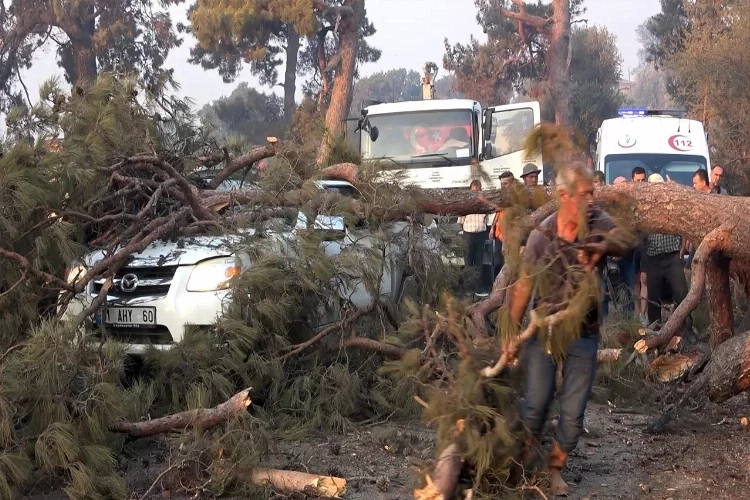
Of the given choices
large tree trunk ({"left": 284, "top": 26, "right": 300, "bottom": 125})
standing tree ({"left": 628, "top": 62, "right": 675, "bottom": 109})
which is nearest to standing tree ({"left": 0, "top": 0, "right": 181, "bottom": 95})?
large tree trunk ({"left": 284, "top": 26, "right": 300, "bottom": 125})

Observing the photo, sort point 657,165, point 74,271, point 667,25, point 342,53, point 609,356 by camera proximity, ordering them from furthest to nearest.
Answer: point 667,25 → point 342,53 → point 657,165 → point 74,271 → point 609,356

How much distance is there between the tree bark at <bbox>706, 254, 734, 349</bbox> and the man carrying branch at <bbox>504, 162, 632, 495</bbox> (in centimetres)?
252

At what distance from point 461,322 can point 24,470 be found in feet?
7.13

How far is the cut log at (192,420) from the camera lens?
4.20m

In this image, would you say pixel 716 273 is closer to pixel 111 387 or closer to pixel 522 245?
pixel 522 245

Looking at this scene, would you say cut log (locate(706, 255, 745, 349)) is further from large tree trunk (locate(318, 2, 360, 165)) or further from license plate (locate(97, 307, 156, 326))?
large tree trunk (locate(318, 2, 360, 165))

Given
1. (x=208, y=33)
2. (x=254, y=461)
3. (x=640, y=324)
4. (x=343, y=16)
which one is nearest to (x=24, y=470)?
(x=254, y=461)

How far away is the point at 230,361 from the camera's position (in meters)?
5.11

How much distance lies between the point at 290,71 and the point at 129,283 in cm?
A: 2675

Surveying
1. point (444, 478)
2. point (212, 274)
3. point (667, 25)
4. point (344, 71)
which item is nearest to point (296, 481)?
point (444, 478)

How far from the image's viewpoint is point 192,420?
4312 mm

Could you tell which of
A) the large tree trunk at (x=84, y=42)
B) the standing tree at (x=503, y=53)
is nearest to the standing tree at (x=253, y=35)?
the large tree trunk at (x=84, y=42)

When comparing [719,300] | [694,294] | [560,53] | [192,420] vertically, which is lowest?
[192,420]

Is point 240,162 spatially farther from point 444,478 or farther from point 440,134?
point 440,134
